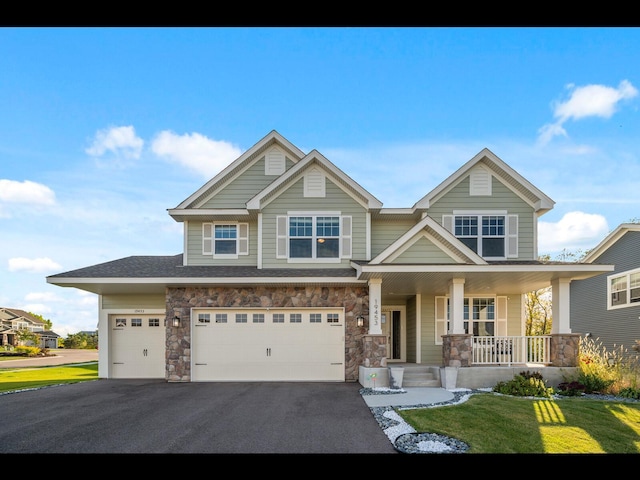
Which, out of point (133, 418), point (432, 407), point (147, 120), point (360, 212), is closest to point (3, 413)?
point (133, 418)

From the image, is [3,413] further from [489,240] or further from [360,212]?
[489,240]

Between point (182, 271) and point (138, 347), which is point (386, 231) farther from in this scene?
point (138, 347)

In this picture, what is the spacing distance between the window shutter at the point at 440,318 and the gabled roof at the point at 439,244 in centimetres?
315

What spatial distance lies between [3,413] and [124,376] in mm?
6079

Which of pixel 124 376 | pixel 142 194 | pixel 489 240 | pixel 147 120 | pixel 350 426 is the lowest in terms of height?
pixel 124 376

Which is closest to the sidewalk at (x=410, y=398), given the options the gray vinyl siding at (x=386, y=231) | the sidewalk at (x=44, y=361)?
the gray vinyl siding at (x=386, y=231)

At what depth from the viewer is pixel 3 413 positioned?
9297 millimetres

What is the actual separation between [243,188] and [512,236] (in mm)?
9361

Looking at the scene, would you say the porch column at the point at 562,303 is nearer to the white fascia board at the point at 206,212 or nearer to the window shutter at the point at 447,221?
the window shutter at the point at 447,221

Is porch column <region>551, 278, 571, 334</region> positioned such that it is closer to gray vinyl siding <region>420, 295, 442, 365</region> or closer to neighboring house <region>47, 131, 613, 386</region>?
neighboring house <region>47, 131, 613, 386</region>

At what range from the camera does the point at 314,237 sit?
1477 centimetres

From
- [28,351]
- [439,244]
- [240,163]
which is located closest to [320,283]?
[439,244]

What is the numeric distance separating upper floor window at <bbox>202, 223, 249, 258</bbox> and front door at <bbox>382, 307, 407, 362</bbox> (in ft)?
18.5
